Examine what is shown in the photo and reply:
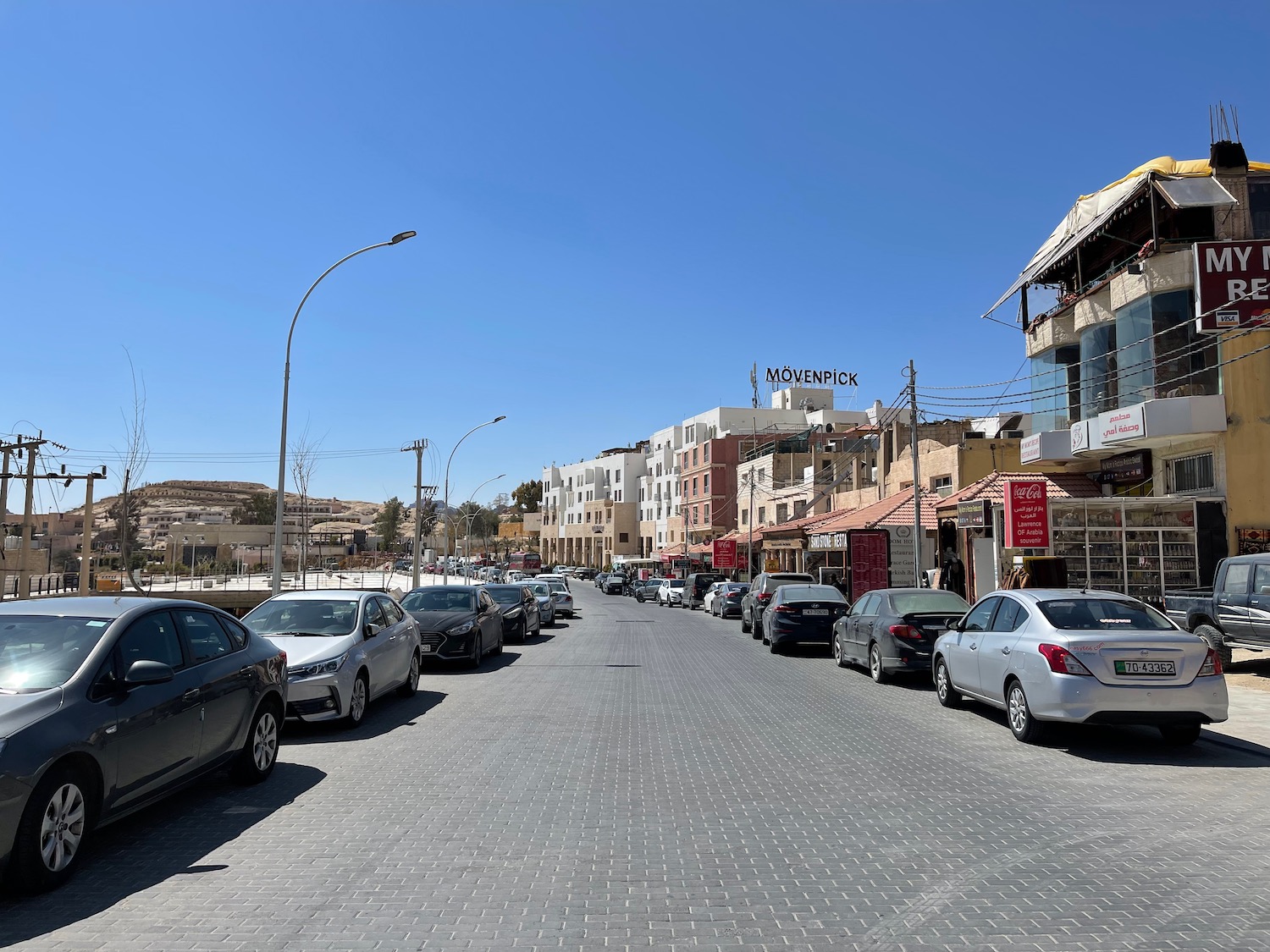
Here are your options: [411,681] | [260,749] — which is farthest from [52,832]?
[411,681]

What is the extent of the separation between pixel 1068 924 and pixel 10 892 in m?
5.63

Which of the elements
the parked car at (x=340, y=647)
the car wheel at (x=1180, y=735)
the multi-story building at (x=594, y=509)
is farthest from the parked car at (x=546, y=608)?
the multi-story building at (x=594, y=509)

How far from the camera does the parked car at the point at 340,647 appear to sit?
9852 mm

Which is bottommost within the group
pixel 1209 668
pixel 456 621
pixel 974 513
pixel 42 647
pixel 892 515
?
pixel 456 621

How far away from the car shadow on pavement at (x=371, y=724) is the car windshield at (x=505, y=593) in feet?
36.2

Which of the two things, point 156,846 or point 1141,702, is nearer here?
point 156,846

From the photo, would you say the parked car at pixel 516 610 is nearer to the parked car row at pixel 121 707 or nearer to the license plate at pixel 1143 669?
the parked car row at pixel 121 707

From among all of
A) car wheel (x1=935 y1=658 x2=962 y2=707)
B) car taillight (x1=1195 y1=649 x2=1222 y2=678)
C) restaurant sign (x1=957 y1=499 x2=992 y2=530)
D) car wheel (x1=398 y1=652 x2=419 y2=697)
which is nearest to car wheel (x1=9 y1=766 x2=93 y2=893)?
car wheel (x1=398 y1=652 x2=419 y2=697)

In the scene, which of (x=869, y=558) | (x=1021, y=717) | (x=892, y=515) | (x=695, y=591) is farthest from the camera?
(x=695, y=591)

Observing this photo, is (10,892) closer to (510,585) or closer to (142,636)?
(142,636)

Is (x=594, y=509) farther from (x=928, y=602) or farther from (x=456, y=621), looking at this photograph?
(x=928, y=602)

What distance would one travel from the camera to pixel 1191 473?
74.2 ft

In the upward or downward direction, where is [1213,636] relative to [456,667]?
upward

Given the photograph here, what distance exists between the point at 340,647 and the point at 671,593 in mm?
39554
